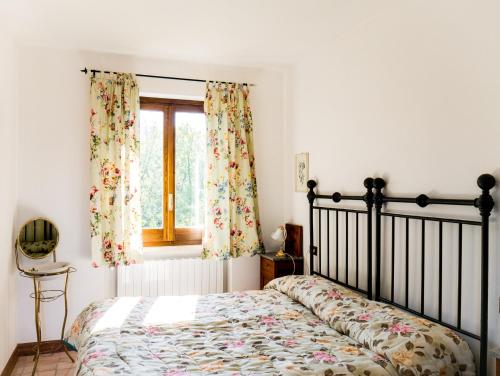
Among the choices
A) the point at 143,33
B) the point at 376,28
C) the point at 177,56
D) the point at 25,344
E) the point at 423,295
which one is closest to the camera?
the point at 423,295

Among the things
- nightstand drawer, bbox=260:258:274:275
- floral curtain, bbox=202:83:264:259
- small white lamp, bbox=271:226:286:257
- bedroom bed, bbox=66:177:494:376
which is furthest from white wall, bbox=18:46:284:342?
small white lamp, bbox=271:226:286:257

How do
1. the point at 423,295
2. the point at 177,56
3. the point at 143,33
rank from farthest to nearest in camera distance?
1. the point at 177,56
2. the point at 143,33
3. the point at 423,295

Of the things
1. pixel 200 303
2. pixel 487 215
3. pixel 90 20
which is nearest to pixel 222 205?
pixel 200 303

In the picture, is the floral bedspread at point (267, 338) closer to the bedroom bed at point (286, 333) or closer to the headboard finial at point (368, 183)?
the bedroom bed at point (286, 333)

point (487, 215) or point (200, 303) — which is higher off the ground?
point (487, 215)

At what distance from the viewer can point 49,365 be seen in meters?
3.24

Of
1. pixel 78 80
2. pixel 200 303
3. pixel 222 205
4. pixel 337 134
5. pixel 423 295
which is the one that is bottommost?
pixel 200 303

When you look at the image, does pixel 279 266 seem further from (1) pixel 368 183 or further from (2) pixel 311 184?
(1) pixel 368 183

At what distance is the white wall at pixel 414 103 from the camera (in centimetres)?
198

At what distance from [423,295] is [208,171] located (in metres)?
2.14

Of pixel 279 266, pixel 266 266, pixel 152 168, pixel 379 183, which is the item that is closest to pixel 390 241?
pixel 379 183

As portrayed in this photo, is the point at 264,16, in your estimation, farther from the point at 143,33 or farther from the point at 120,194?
the point at 120,194

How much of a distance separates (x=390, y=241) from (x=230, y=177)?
1720 millimetres

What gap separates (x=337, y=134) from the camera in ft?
10.6
